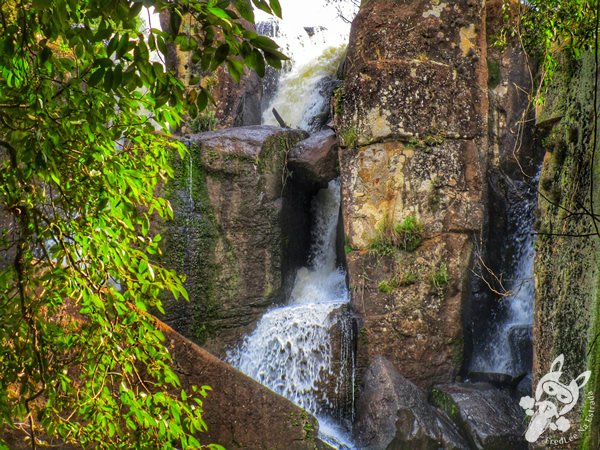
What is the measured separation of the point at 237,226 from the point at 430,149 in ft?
9.42

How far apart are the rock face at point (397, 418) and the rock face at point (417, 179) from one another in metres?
0.73

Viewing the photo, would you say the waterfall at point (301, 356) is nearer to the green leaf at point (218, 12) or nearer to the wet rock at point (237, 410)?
the wet rock at point (237, 410)

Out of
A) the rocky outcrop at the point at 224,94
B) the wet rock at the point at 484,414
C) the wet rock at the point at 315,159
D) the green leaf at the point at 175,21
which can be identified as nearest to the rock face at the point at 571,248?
the green leaf at the point at 175,21

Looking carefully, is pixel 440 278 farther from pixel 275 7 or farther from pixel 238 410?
pixel 275 7

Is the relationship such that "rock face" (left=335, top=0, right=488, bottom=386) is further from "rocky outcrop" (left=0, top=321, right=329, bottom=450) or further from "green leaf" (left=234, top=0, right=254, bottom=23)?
"green leaf" (left=234, top=0, right=254, bottom=23)

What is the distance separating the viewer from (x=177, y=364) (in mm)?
5418

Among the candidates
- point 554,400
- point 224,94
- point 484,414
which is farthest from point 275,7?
point 224,94

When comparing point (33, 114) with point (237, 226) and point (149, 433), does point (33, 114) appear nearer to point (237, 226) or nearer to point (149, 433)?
point (149, 433)

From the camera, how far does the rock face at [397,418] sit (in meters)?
6.51

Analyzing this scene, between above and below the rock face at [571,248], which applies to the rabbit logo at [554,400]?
below

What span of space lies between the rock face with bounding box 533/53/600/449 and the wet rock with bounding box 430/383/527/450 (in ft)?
8.77

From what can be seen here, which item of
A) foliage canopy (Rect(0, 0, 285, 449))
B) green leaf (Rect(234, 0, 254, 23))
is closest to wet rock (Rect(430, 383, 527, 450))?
foliage canopy (Rect(0, 0, 285, 449))

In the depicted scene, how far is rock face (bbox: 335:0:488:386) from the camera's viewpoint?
25.9ft

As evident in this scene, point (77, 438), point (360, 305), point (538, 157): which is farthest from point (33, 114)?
point (538, 157)
